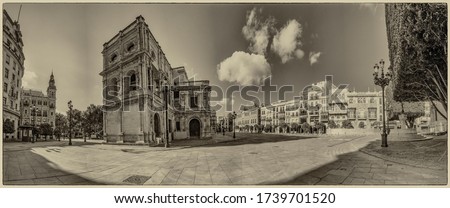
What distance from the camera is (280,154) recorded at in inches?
221

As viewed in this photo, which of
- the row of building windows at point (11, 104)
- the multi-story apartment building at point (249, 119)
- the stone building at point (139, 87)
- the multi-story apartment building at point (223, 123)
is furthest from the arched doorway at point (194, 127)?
the row of building windows at point (11, 104)

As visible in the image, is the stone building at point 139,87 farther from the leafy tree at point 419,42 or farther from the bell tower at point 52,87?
the leafy tree at point 419,42

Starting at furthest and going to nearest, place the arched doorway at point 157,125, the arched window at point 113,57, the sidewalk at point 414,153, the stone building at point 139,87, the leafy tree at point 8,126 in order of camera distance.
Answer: the arched doorway at point 157,125 → the arched window at point 113,57 → the stone building at point 139,87 → the leafy tree at point 8,126 → the sidewalk at point 414,153

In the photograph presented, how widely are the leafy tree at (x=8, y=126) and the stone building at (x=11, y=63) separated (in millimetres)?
67

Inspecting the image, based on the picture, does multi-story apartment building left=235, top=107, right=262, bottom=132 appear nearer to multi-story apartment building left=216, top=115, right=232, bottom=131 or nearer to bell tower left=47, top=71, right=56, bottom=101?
multi-story apartment building left=216, top=115, right=232, bottom=131

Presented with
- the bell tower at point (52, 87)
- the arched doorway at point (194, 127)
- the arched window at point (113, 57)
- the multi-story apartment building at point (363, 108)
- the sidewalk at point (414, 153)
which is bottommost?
the sidewalk at point (414, 153)

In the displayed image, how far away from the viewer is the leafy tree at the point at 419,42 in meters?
4.85

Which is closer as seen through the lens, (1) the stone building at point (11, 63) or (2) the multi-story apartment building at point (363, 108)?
(1) the stone building at point (11, 63)

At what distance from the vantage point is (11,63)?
5086mm

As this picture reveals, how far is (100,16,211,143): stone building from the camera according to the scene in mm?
5531

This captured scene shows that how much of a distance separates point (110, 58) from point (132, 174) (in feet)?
10.9
